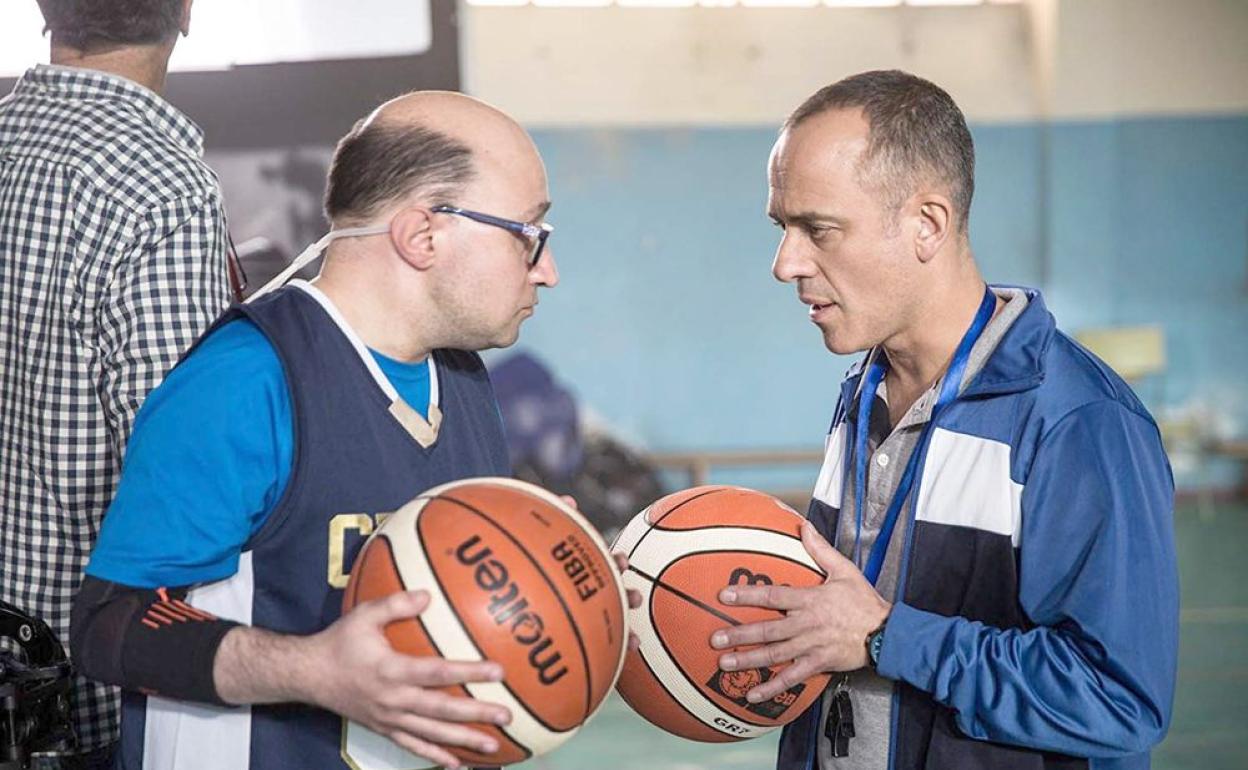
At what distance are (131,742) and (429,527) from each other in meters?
0.57

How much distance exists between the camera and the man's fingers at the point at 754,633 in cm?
188

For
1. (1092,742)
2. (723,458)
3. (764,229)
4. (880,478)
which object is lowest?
(723,458)

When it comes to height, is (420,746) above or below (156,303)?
below

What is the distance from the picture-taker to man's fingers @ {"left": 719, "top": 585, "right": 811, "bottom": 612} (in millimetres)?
1890

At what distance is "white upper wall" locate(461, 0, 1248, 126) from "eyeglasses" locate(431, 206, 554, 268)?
405 inches

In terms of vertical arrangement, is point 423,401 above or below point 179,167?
below

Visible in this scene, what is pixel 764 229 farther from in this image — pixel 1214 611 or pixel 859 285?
pixel 859 285

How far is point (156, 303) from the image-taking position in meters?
2.12

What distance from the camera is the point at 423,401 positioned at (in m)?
1.92

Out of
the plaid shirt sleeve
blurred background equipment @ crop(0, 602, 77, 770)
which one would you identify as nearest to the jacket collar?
the plaid shirt sleeve

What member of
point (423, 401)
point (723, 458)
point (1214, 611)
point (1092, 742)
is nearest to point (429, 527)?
point (423, 401)

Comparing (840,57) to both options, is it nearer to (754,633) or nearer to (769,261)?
(769,261)

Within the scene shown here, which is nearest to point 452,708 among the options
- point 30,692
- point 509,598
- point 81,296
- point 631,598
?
point 509,598

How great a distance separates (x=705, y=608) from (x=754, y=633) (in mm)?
112
